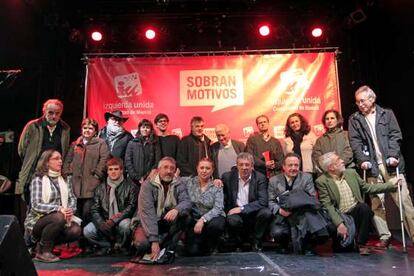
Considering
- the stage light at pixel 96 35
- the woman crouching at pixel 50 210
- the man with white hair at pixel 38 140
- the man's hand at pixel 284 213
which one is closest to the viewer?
the woman crouching at pixel 50 210

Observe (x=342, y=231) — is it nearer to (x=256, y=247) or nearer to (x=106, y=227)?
(x=256, y=247)

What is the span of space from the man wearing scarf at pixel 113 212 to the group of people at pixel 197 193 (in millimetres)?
10

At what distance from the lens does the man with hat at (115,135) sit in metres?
4.83

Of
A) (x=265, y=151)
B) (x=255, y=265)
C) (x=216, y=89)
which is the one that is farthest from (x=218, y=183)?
(x=216, y=89)

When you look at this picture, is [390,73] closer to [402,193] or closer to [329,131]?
[329,131]

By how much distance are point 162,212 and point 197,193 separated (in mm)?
436

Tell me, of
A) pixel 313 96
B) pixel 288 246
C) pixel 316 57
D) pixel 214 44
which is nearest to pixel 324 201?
pixel 288 246

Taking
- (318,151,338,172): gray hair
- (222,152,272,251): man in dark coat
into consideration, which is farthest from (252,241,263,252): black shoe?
(318,151,338,172): gray hair

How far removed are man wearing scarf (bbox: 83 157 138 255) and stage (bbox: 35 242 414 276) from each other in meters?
0.29

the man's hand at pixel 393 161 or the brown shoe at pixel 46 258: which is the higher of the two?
the man's hand at pixel 393 161

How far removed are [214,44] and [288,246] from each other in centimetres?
330

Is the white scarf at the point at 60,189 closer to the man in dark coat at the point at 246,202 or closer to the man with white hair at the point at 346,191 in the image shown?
the man in dark coat at the point at 246,202

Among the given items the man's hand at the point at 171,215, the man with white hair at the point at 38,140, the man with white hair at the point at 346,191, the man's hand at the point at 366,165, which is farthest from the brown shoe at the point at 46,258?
the man's hand at the point at 366,165

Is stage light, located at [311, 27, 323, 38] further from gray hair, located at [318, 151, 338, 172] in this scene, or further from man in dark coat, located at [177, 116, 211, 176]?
gray hair, located at [318, 151, 338, 172]
